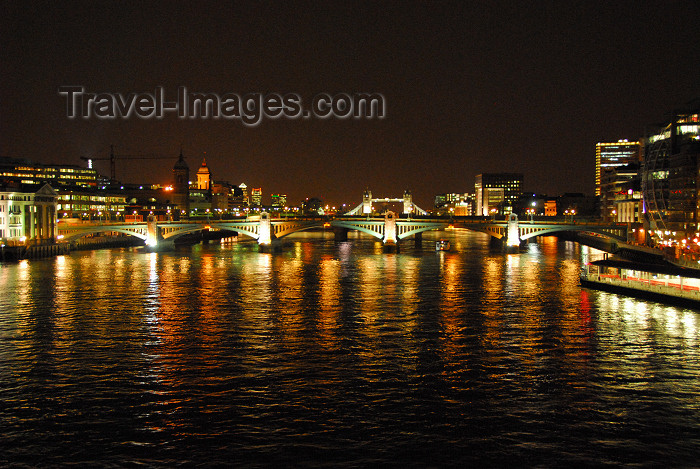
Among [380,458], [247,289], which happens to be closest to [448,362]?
[380,458]

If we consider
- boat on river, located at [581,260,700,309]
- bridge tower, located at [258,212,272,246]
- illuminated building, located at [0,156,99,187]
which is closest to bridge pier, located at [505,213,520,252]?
bridge tower, located at [258,212,272,246]

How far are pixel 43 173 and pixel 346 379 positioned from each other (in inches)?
6357

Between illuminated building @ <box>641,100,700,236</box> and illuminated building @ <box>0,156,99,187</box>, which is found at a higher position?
illuminated building @ <box>0,156,99,187</box>

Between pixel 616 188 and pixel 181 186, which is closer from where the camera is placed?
pixel 616 188

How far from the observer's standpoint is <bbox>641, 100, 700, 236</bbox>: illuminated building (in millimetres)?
76875

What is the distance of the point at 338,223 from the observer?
103 meters

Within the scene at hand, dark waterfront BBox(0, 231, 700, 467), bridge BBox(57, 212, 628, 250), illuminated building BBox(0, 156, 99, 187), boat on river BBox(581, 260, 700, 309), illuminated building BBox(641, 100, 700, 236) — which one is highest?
illuminated building BBox(0, 156, 99, 187)

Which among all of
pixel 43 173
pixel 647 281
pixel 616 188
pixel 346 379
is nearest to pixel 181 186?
pixel 43 173

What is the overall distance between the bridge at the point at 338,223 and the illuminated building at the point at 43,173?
Result: 5563cm

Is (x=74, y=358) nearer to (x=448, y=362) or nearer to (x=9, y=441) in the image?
(x=9, y=441)

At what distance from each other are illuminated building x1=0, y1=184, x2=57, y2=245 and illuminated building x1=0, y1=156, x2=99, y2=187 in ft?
190

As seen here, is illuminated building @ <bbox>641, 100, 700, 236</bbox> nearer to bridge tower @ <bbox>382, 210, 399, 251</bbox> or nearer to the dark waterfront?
bridge tower @ <bbox>382, 210, 399, 251</bbox>

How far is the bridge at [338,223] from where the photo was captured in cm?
9031

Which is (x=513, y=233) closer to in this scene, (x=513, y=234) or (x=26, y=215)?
(x=513, y=234)
